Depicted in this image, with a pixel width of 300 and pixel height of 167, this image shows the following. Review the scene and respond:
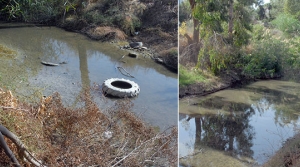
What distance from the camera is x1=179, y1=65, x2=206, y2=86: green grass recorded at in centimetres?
255

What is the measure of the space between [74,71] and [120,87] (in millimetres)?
927

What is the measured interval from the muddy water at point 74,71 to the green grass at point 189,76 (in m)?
1.42

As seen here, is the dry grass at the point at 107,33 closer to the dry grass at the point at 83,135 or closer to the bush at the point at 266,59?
the dry grass at the point at 83,135

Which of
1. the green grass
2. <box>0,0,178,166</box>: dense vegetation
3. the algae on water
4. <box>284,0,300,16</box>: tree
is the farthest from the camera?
the algae on water

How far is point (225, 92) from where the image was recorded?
2.73 m

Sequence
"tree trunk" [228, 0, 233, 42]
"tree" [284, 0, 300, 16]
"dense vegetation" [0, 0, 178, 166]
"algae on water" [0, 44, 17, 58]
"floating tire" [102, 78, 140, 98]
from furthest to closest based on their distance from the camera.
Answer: "algae on water" [0, 44, 17, 58] → "floating tire" [102, 78, 140, 98] → "dense vegetation" [0, 0, 178, 166] → "tree trunk" [228, 0, 233, 42] → "tree" [284, 0, 300, 16]

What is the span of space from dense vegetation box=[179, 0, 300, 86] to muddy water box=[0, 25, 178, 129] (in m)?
1.63

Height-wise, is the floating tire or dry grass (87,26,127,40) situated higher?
dry grass (87,26,127,40)

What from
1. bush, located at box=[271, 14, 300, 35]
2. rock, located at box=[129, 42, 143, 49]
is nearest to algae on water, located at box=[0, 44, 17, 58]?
rock, located at box=[129, 42, 143, 49]

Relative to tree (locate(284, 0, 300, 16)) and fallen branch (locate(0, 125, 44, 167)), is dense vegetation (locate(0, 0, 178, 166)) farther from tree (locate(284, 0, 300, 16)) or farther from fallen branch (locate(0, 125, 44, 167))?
tree (locate(284, 0, 300, 16))

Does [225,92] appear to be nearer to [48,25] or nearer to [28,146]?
[28,146]

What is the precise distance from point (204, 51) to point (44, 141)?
144 cm

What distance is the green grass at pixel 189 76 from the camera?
2547mm

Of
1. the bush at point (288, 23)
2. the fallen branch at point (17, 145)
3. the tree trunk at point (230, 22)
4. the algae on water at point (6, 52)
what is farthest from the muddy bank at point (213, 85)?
the algae on water at point (6, 52)
